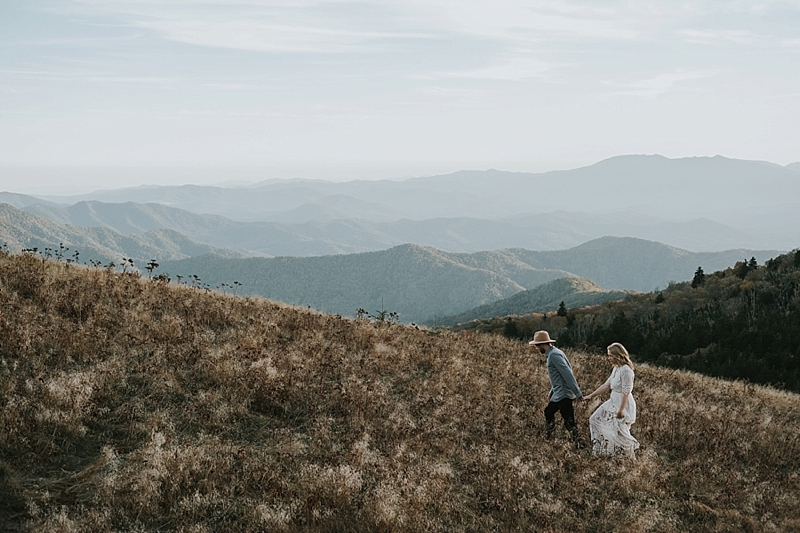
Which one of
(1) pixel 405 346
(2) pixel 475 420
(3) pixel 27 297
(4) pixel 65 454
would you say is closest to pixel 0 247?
(3) pixel 27 297

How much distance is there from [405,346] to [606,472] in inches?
259

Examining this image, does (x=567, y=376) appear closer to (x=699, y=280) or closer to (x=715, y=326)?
(x=715, y=326)

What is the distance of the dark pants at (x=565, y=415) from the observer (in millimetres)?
10226

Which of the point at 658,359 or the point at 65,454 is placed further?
the point at 658,359

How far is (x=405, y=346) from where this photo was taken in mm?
14344

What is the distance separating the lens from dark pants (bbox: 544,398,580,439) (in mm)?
10226

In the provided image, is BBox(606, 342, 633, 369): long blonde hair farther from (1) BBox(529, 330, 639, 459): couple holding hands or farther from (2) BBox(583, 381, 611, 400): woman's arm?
(2) BBox(583, 381, 611, 400): woman's arm

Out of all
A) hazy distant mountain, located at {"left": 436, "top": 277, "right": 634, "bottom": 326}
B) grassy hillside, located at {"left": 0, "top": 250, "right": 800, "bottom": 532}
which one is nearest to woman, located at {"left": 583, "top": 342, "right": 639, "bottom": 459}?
grassy hillside, located at {"left": 0, "top": 250, "right": 800, "bottom": 532}

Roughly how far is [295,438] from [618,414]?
5.30 metres

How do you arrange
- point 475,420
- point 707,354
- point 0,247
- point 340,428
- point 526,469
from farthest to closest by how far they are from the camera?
1. point 707,354
2. point 0,247
3. point 475,420
4. point 340,428
5. point 526,469

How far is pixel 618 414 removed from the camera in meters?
9.39

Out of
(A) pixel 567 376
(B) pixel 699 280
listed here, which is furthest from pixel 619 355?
(B) pixel 699 280

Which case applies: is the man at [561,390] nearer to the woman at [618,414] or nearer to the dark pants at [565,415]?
the dark pants at [565,415]

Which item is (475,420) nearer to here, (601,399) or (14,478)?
(601,399)
